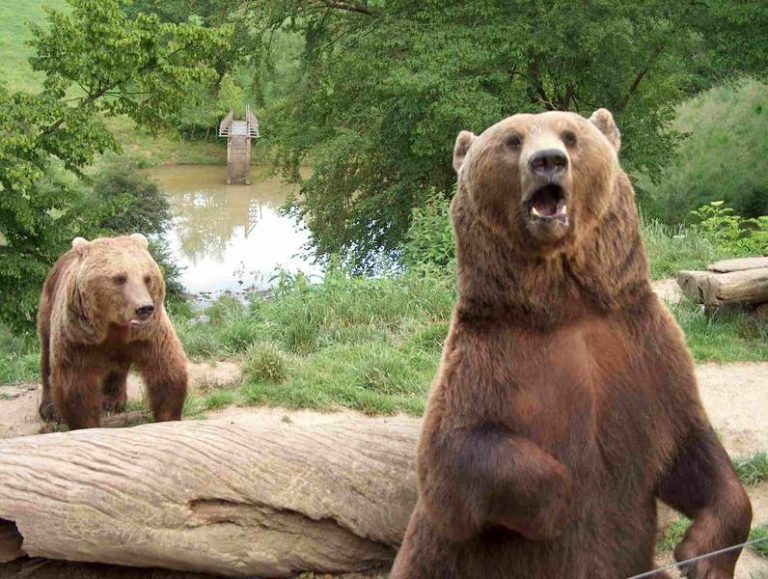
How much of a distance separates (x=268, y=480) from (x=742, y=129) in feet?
74.5

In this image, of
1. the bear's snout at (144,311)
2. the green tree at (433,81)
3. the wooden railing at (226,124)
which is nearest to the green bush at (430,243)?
the green tree at (433,81)

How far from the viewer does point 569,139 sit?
2.82 meters

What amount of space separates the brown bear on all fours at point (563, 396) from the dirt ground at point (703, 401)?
149 centimetres

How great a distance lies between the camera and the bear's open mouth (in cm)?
265

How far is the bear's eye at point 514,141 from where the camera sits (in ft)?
9.15

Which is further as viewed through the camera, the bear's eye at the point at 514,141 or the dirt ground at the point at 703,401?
the dirt ground at the point at 703,401

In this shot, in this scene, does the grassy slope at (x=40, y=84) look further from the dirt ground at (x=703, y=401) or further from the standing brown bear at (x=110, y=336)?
the standing brown bear at (x=110, y=336)

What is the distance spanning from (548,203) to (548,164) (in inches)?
4.7

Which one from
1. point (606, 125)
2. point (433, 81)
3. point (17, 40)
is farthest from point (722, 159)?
point (17, 40)

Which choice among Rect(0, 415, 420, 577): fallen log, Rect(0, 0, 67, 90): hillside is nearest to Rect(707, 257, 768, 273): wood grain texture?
Rect(0, 415, 420, 577): fallen log

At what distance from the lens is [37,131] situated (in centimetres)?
1430

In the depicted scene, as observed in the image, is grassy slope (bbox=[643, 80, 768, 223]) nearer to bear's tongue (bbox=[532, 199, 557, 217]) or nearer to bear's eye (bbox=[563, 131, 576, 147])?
bear's eye (bbox=[563, 131, 576, 147])

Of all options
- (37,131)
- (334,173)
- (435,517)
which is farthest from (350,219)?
(435,517)

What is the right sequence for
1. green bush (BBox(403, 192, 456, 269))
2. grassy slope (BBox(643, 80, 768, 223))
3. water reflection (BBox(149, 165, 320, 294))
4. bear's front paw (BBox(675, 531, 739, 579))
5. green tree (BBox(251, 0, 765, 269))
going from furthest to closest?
water reflection (BBox(149, 165, 320, 294)) < grassy slope (BBox(643, 80, 768, 223)) < green tree (BBox(251, 0, 765, 269)) < green bush (BBox(403, 192, 456, 269)) < bear's front paw (BBox(675, 531, 739, 579))
